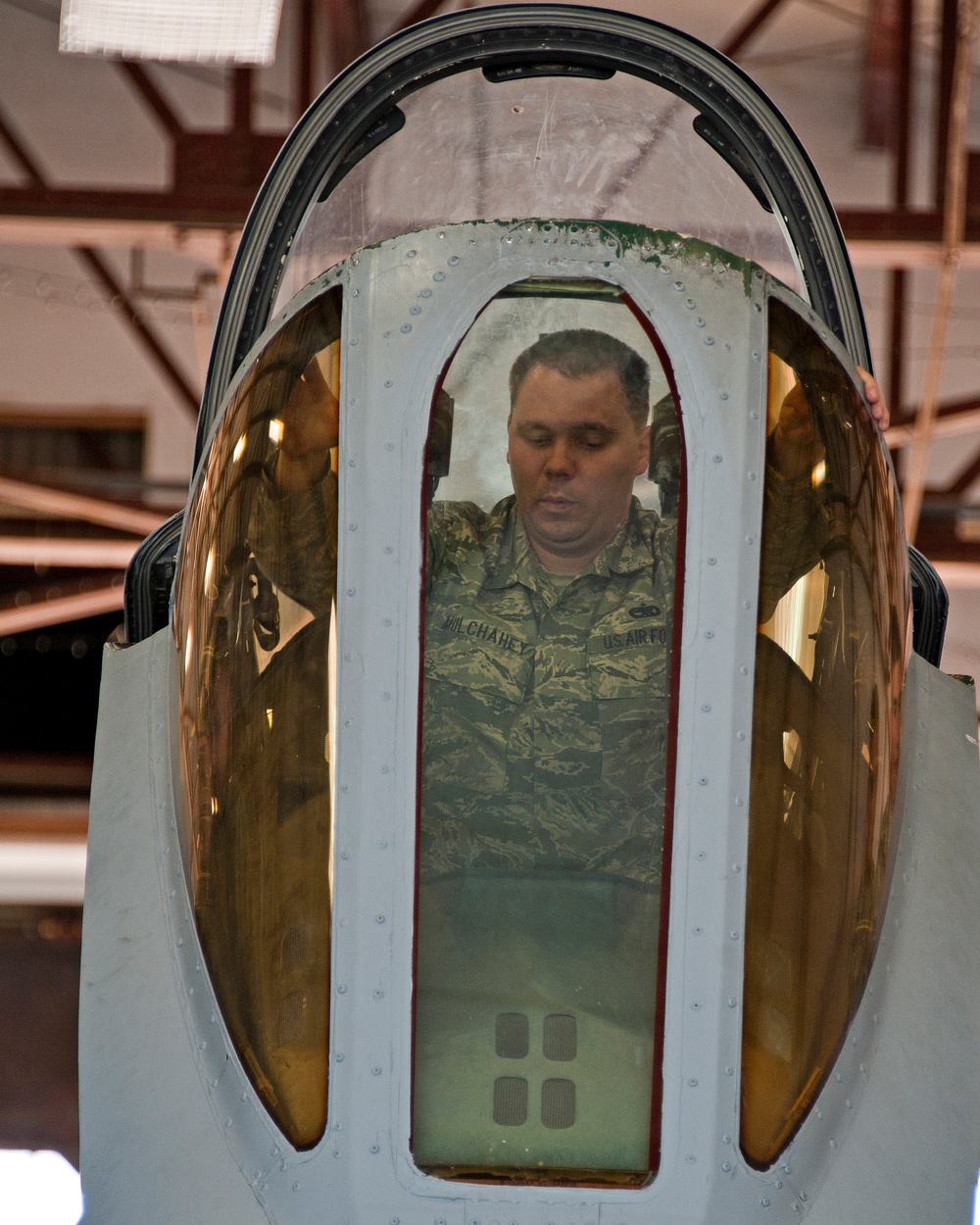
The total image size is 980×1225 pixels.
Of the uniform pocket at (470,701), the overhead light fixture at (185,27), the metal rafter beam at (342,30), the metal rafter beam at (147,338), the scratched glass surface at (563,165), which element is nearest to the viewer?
the uniform pocket at (470,701)

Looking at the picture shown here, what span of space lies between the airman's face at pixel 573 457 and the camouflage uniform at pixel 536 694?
35 mm

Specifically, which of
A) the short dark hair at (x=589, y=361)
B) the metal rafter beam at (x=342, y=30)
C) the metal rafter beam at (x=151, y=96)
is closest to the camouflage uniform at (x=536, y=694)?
the short dark hair at (x=589, y=361)

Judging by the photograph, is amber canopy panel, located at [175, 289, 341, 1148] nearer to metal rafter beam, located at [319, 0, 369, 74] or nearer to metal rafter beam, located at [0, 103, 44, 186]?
metal rafter beam, located at [0, 103, 44, 186]

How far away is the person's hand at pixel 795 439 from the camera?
2.05m

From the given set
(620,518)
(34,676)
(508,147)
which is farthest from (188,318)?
(620,518)

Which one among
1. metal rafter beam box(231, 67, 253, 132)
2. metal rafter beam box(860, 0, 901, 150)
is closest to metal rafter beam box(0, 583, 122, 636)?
metal rafter beam box(231, 67, 253, 132)

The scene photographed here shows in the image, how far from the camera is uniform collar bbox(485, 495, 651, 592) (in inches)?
84.4

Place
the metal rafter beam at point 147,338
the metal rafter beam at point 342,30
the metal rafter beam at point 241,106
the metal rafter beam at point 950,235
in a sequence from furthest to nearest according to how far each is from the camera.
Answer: the metal rafter beam at point 342,30 → the metal rafter beam at point 147,338 → the metal rafter beam at point 241,106 → the metal rafter beam at point 950,235

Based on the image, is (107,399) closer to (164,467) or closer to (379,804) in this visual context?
(164,467)

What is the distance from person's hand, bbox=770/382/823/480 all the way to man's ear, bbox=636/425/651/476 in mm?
173

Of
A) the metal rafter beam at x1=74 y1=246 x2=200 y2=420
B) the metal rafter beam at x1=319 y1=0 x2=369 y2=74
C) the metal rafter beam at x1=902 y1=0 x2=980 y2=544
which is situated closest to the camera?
the metal rafter beam at x1=902 y1=0 x2=980 y2=544

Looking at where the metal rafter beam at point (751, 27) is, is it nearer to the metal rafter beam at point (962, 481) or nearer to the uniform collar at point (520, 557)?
the metal rafter beam at point (962, 481)

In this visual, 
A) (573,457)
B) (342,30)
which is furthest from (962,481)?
(573,457)

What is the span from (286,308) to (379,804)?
77 cm
